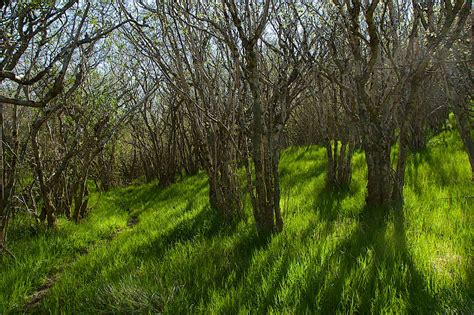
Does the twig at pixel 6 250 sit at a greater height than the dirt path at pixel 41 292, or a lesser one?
greater

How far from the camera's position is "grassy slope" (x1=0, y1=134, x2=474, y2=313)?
8.28 feet

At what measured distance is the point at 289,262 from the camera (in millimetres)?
3125

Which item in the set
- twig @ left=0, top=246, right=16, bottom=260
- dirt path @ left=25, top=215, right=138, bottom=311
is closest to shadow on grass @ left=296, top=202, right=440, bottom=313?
dirt path @ left=25, top=215, right=138, bottom=311

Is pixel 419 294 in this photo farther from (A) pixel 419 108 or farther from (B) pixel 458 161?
(B) pixel 458 161

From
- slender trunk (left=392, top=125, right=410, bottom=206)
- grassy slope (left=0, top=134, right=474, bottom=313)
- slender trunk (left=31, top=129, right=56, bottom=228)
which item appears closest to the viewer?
grassy slope (left=0, top=134, right=474, bottom=313)

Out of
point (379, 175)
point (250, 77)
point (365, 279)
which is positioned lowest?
point (365, 279)

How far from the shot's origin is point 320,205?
514cm

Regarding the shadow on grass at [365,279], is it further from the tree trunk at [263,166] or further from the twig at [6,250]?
the twig at [6,250]

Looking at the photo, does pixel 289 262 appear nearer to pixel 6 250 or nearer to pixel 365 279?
pixel 365 279

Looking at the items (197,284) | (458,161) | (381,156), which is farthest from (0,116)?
(458,161)

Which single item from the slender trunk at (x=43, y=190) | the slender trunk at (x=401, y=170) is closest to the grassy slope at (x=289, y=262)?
the slender trunk at (x=401, y=170)

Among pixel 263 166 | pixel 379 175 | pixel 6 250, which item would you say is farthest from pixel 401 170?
pixel 6 250

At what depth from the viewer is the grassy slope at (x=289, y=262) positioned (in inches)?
99.3

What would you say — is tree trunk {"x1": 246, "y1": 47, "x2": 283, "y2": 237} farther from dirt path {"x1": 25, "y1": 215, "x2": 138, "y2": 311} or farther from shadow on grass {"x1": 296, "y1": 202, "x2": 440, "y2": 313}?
dirt path {"x1": 25, "y1": 215, "x2": 138, "y2": 311}
